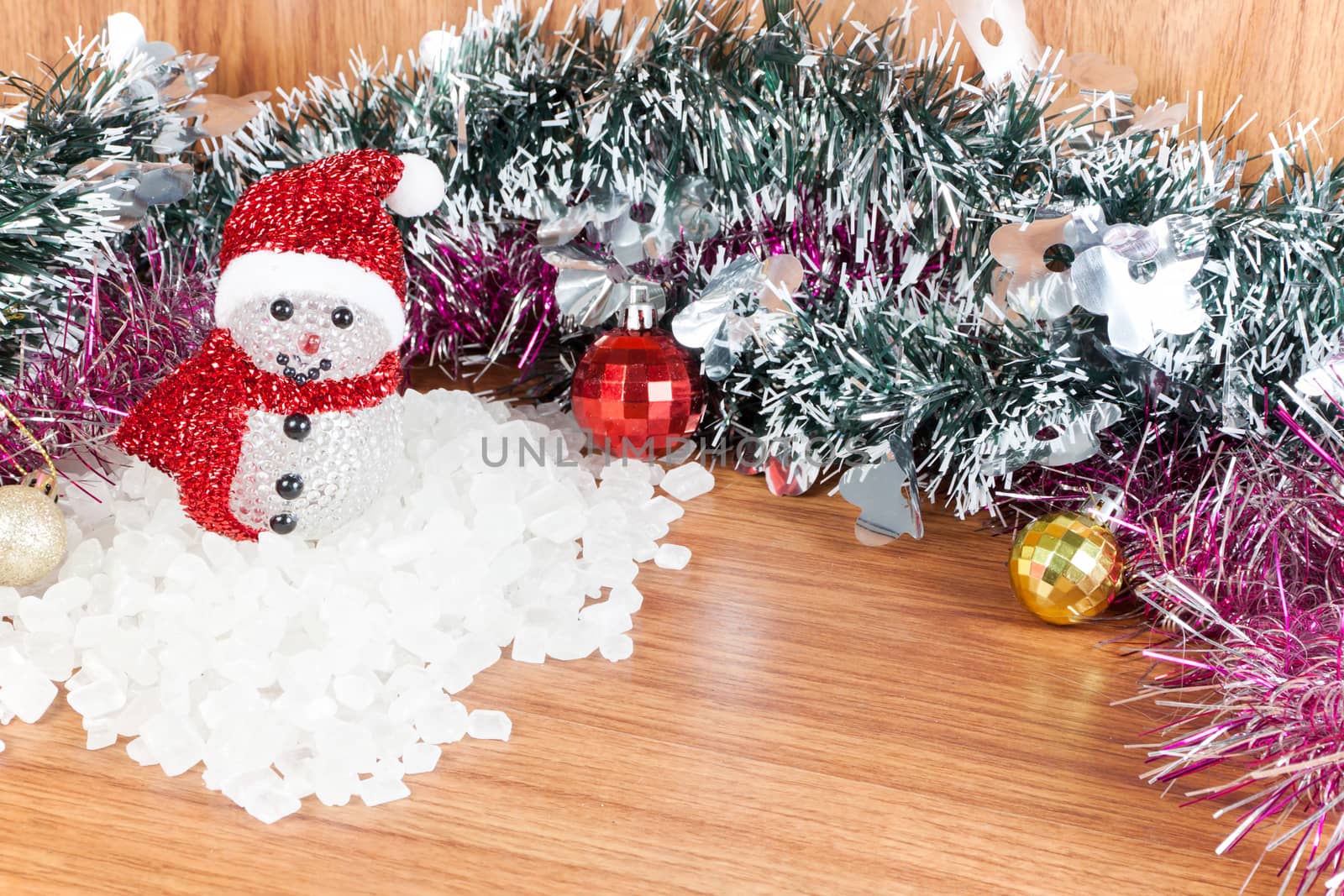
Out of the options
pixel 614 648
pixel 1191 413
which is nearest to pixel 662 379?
pixel 614 648

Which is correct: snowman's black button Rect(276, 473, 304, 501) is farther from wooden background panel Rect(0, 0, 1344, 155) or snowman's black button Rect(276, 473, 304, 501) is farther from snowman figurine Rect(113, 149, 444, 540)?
wooden background panel Rect(0, 0, 1344, 155)

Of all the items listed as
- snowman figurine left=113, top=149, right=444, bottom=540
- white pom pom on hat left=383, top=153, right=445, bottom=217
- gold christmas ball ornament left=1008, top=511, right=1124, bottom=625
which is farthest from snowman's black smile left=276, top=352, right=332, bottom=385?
gold christmas ball ornament left=1008, top=511, right=1124, bottom=625

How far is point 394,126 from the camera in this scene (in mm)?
844

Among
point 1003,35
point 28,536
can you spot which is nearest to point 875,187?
point 1003,35

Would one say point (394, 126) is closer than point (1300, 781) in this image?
No

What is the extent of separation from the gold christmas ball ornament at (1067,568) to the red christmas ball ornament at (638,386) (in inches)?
10.6

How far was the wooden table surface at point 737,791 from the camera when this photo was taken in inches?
18.3

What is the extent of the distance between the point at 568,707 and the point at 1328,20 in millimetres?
633

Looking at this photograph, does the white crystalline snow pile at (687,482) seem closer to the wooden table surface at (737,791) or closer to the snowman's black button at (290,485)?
the wooden table surface at (737,791)

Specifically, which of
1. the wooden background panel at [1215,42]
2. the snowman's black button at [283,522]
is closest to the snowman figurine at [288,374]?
the snowman's black button at [283,522]

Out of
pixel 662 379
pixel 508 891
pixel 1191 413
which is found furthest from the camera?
pixel 662 379

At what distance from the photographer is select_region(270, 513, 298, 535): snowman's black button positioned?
24.4 inches

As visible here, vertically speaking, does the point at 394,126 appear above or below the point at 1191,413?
above

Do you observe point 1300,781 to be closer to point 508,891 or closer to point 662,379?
point 508,891
